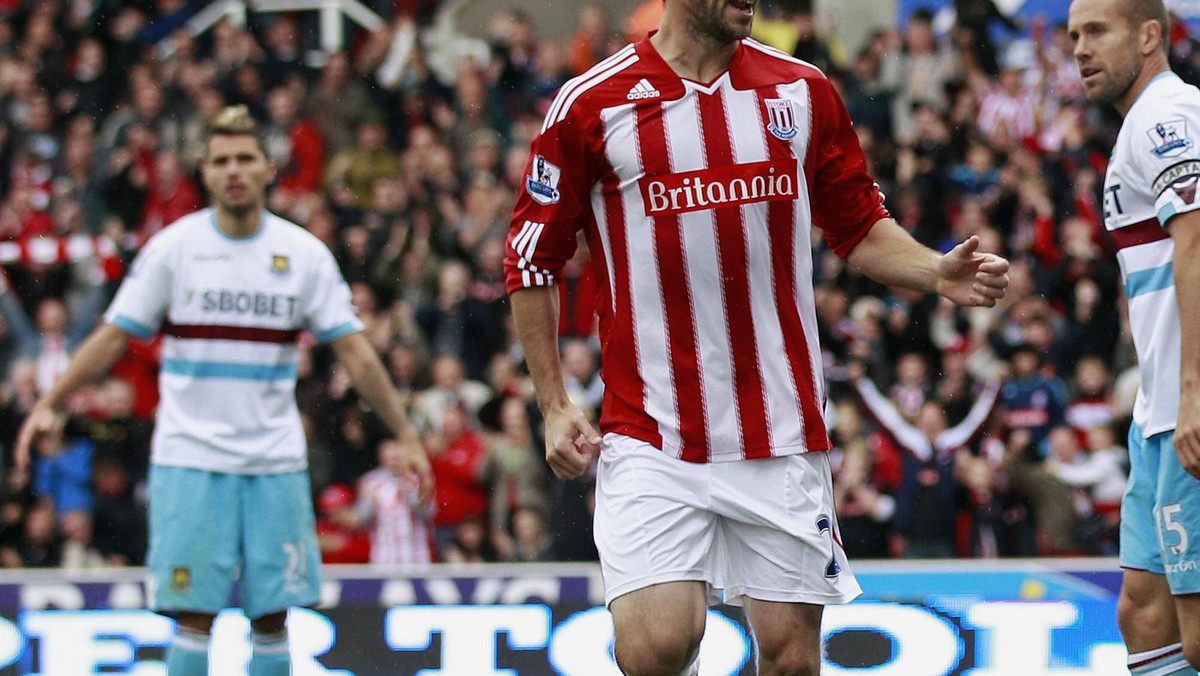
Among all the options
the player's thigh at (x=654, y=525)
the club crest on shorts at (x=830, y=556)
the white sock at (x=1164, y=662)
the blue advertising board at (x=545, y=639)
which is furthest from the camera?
the blue advertising board at (x=545, y=639)

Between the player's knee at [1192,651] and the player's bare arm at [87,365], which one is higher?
the player's bare arm at [87,365]

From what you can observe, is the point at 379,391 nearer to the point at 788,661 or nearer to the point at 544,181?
the point at 544,181

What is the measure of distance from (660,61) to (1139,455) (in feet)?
6.17

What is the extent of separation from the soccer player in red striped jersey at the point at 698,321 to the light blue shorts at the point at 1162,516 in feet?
3.16

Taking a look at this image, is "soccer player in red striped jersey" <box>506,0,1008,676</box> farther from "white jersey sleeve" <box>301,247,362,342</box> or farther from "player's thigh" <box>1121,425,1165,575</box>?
"white jersey sleeve" <box>301,247,362,342</box>

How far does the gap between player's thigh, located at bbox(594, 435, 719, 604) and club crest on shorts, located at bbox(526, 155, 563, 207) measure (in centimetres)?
69

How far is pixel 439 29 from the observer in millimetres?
16781

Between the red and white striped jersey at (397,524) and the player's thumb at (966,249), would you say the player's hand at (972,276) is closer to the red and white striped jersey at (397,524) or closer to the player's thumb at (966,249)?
the player's thumb at (966,249)

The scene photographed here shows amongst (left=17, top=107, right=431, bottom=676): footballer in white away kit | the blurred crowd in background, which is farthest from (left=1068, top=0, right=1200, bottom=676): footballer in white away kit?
the blurred crowd in background

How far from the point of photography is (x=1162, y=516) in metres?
4.95

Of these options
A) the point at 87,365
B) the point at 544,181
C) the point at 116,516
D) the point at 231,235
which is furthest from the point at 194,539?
the point at 116,516

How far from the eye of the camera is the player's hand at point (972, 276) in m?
4.38

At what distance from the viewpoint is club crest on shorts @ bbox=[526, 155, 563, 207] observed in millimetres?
4629

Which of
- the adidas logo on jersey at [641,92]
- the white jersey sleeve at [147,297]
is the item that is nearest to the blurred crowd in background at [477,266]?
the white jersey sleeve at [147,297]
